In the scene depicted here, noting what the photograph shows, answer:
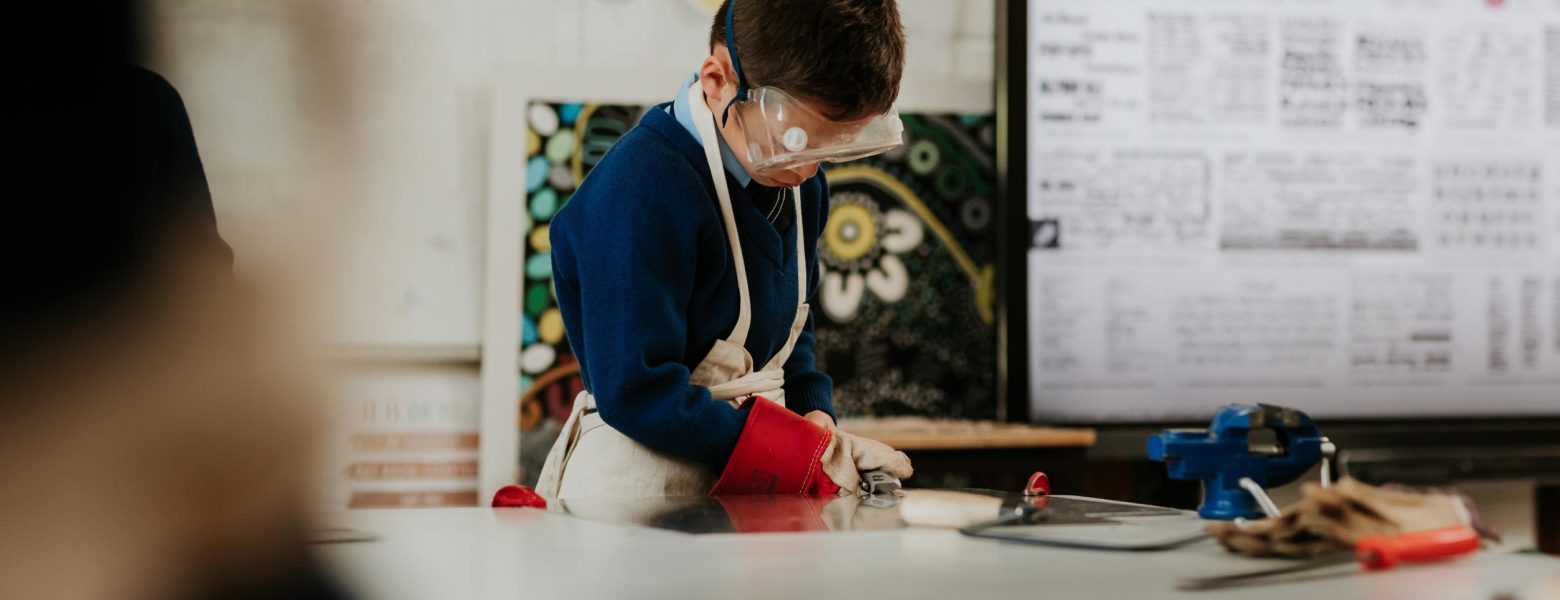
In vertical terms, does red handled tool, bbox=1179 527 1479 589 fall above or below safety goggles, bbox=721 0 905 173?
below

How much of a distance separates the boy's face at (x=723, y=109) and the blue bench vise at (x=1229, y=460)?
520 mm

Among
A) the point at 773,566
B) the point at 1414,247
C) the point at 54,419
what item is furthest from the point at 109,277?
the point at 1414,247

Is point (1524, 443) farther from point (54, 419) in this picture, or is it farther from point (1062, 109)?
point (54, 419)

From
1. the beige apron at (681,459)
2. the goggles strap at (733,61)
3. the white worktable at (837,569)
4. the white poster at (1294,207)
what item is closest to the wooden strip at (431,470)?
the white poster at (1294,207)

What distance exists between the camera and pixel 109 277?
9.1 inches

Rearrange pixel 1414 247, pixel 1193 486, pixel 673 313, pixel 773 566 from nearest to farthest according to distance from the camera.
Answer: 1. pixel 773 566
2. pixel 673 313
3. pixel 1193 486
4. pixel 1414 247

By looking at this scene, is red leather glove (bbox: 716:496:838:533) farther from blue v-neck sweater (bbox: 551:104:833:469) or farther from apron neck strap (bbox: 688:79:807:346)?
apron neck strap (bbox: 688:79:807:346)

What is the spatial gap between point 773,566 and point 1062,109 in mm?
2295

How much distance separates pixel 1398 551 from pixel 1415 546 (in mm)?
19

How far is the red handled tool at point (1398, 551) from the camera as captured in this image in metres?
0.72

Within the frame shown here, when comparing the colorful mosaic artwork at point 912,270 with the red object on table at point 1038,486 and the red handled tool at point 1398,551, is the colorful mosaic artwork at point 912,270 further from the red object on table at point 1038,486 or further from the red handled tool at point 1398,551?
the red handled tool at point 1398,551

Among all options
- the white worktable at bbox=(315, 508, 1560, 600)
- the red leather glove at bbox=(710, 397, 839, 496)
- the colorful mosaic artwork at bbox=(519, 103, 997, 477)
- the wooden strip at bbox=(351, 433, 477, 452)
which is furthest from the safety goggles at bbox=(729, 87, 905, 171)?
the wooden strip at bbox=(351, 433, 477, 452)

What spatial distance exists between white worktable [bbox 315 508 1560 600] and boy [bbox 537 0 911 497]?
395 millimetres

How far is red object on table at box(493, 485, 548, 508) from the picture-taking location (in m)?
1.22
